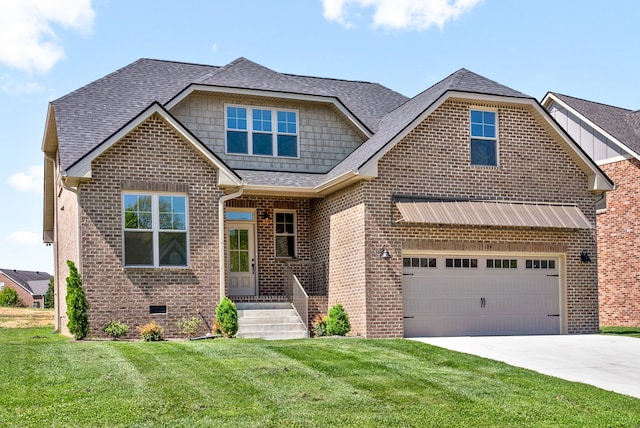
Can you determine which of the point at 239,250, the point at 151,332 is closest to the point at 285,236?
the point at 239,250

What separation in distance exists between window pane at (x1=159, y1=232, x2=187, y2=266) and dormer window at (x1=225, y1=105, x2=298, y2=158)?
3603mm

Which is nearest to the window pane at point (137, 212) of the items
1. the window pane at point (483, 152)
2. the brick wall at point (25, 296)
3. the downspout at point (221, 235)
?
the downspout at point (221, 235)

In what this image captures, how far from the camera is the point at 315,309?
20797 millimetres

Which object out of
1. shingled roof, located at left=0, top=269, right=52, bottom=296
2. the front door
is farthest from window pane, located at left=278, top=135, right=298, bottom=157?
shingled roof, located at left=0, top=269, right=52, bottom=296

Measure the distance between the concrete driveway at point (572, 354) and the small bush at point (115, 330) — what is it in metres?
7.00

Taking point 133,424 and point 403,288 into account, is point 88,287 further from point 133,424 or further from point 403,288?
point 133,424

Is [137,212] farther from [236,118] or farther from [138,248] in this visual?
[236,118]

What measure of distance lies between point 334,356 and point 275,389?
125 inches

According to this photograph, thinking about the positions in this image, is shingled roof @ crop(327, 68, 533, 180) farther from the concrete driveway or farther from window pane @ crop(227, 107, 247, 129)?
the concrete driveway

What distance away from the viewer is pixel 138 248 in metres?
18.9

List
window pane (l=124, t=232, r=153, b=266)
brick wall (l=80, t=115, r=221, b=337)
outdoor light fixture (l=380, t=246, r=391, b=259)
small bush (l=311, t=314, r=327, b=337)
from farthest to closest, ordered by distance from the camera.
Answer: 1. small bush (l=311, t=314, r=327, b=337)
2. outdoor light fixture (l=380, t=246, r=391, b=259)
3. window pane (l=124, t=232, r=153, b=266)
4. brick wall (l=80, t=115, r=221, b=337)

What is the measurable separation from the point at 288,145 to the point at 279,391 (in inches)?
473

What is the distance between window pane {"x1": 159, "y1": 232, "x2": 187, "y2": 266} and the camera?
19078 millimetres

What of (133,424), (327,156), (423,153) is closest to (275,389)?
(133,424)
